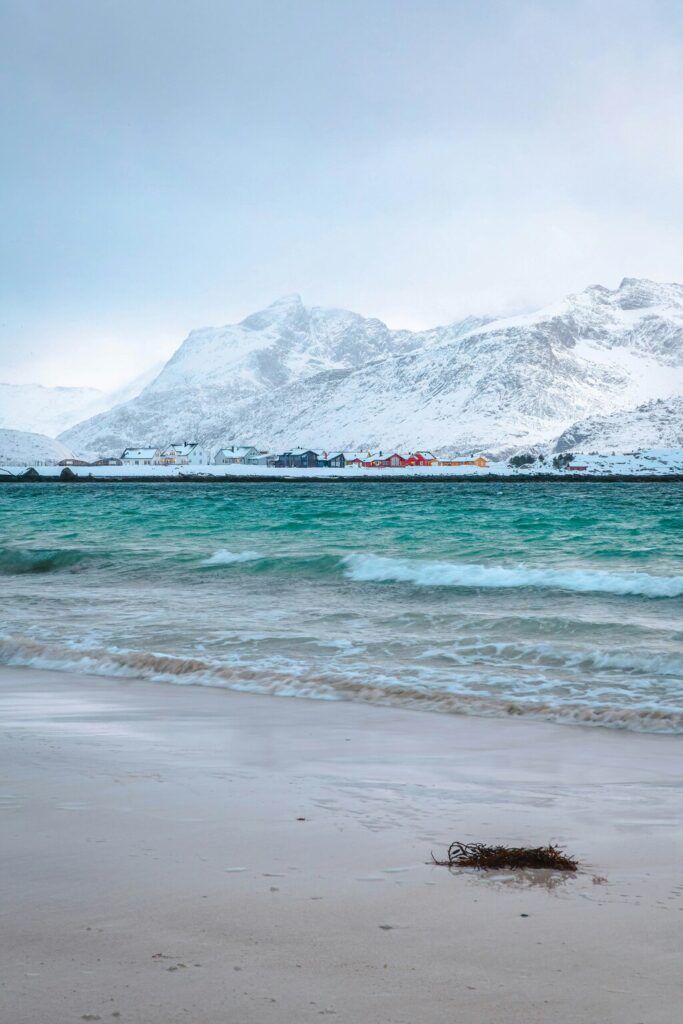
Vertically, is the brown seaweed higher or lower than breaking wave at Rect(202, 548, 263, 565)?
higher

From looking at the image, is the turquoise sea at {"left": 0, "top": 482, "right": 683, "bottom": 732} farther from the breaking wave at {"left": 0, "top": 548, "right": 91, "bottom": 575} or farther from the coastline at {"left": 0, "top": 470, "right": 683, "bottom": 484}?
the coastline at {"left": 0, "top": 470, "right": 683, "bottom": 484}

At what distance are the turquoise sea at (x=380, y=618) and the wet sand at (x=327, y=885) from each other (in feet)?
8.06

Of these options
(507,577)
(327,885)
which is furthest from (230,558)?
(327,885)

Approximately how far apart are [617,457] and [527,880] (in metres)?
180

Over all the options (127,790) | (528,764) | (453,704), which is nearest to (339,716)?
(453,704)

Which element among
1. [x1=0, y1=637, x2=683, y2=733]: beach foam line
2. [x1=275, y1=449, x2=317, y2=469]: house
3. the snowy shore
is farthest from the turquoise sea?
[x1=275, y1=449, x2=317, y2=469]: house

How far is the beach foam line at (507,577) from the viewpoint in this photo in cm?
1666

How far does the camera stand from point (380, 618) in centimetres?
1382

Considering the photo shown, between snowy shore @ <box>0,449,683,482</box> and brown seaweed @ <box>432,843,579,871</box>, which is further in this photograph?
snowy shore @ <box>0,449,683,482</box>

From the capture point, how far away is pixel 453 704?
838 centimetres

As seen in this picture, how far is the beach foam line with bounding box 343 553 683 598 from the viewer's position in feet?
54.6

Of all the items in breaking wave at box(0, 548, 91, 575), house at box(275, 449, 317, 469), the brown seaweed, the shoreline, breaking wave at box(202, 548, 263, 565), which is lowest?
breaking wave at box(0, 548, 91, 575)

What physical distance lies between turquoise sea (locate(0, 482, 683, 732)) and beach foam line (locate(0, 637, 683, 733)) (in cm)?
3

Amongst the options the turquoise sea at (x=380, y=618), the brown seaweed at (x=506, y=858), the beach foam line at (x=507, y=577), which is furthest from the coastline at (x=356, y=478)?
the brown seaweed at (x=506, y=858)
